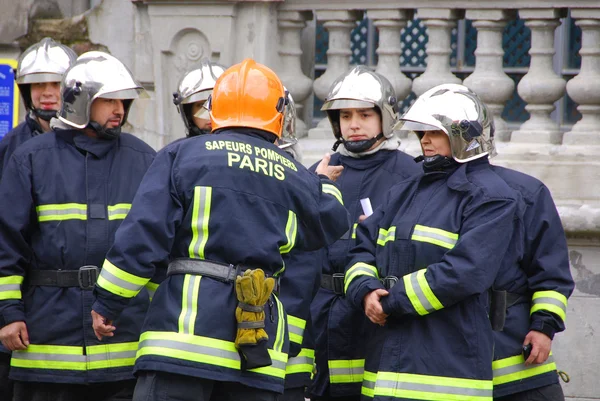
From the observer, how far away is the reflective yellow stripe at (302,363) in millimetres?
5091

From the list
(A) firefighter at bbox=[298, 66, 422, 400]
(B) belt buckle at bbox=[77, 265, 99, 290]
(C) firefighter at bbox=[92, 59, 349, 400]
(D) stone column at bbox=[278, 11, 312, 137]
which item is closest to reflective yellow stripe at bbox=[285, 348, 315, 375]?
(A) firefighter at bbox=[298, 66, 422, 400]

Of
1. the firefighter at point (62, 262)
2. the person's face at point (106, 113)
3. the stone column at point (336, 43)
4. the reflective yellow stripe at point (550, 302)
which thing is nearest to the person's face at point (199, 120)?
the person's face at point (106, 113)

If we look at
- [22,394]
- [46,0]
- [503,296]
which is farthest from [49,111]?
[503,296]

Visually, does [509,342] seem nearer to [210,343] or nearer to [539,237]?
[539,237]

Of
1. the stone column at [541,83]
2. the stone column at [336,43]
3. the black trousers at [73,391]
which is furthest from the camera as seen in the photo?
the stone column at [336,43]

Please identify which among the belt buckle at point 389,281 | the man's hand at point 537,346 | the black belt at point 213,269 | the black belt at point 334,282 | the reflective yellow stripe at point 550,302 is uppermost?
the black belt at point 213,269

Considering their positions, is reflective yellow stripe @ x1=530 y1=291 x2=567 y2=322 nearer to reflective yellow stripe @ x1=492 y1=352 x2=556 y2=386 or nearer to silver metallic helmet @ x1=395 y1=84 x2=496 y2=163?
reflective yellow stripe @ x1=492 y1=352 x2=556 y2=386

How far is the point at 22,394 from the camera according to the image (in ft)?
17.1

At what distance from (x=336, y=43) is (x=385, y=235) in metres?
2.21

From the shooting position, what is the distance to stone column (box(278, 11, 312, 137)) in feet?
22.8

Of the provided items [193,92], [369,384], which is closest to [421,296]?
[369,384]

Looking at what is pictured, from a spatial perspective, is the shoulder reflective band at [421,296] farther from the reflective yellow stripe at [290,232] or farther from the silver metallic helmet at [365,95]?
the silver metallic helmet at [365,95]

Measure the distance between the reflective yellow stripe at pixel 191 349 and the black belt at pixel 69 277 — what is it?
0.78 m

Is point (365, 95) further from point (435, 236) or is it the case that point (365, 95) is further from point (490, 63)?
point (490, 63)
